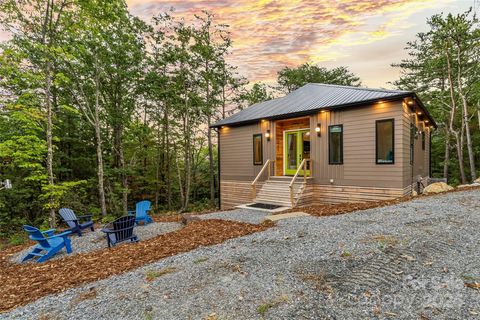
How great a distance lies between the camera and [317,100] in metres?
10.1

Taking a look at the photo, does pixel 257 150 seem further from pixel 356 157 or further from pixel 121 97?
pixel 121 97

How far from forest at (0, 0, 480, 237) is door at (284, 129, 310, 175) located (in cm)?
699

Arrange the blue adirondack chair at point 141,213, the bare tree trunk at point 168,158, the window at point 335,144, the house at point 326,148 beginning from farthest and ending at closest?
1. the bare tree trunk at point 168,158
2. the window at point 335,144
3. the house at point 326,148
4. the blue adirondack chair at point 141,213

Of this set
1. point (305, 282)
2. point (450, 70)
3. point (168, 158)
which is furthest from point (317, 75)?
point (305, 282)

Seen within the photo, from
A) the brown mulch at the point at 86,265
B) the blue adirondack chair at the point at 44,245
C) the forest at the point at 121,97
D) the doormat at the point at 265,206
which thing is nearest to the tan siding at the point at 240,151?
the doormat at the point at 265,206

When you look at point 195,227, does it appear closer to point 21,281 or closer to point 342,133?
point 21,281

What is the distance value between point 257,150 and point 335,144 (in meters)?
3.59

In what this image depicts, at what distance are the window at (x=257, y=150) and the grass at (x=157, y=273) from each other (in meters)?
8.10

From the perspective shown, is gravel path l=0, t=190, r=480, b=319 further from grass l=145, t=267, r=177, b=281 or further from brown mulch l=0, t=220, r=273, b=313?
brown mulch l=0, t=220, r=273, b=313

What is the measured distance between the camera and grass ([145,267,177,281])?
321 cm

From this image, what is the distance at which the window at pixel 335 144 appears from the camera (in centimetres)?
897

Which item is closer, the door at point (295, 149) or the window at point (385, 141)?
the window at point (385, 141)

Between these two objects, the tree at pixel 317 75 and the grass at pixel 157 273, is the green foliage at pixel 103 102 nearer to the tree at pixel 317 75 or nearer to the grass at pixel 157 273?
the grass at pixel 157 273

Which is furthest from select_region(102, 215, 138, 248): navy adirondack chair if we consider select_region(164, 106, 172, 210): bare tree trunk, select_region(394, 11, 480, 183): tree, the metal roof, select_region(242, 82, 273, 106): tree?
select_region(394, 11, 480, 183): tree
